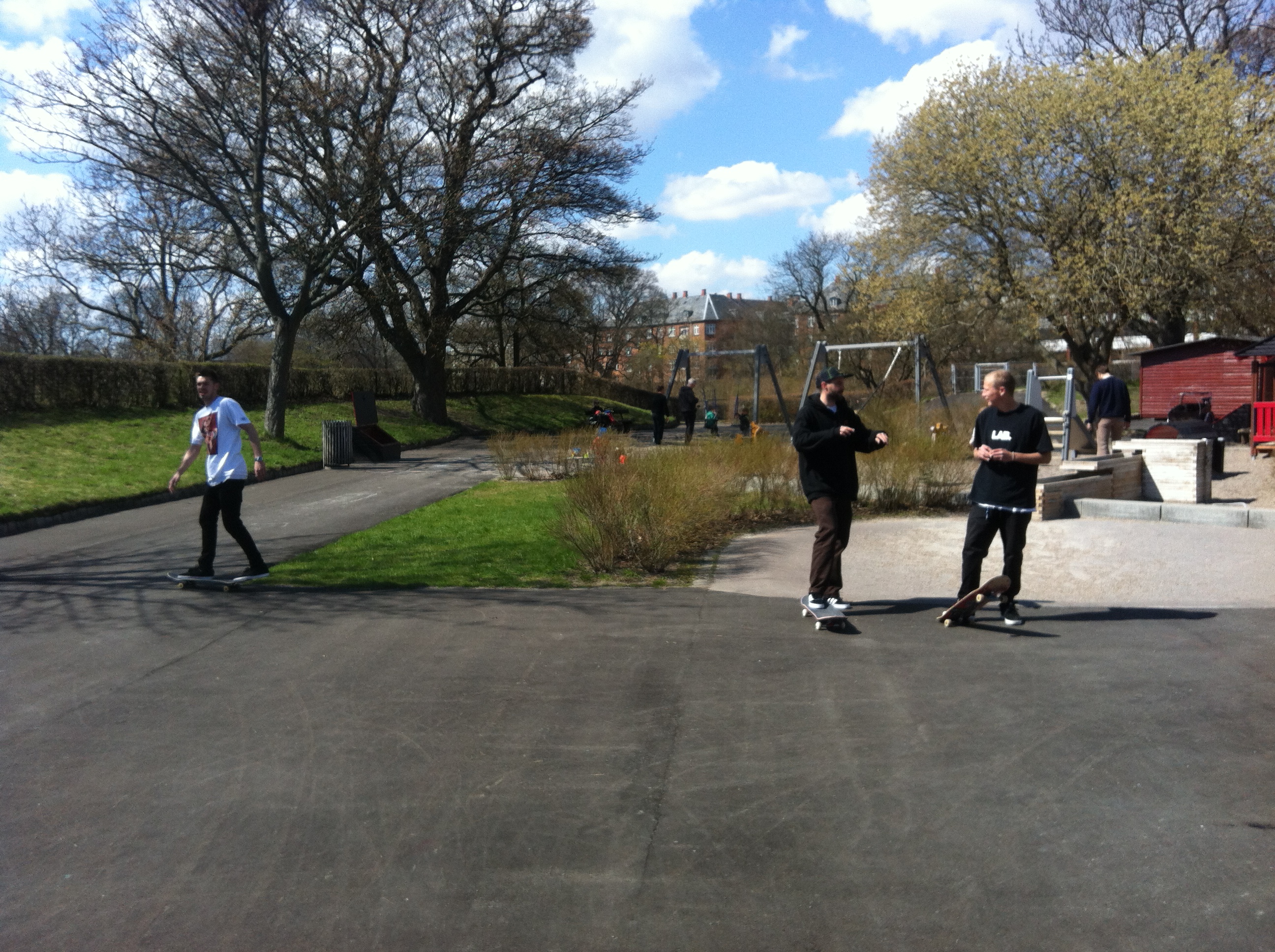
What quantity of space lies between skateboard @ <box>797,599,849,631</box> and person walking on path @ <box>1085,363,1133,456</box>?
12.0 metres

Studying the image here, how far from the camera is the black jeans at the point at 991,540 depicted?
7320mm

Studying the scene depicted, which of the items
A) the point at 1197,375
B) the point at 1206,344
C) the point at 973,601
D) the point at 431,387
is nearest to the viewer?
the point at 973,601

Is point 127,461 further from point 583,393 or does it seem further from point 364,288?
point 583,393

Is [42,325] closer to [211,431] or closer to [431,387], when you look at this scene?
[431,387]

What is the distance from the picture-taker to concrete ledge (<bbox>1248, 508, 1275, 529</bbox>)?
11336mm

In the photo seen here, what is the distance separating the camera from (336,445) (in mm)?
23203

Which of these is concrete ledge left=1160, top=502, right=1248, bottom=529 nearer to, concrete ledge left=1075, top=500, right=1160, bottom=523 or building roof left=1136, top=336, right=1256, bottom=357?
concrete ledge left=1075, top=500, right=1160, bottom=523

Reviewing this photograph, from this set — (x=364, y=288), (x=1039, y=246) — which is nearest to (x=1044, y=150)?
(x=1039, y=246)

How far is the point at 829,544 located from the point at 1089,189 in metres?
27.5

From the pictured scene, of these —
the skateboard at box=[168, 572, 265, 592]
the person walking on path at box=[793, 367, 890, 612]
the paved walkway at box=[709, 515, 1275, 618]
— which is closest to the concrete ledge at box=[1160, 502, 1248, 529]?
the paved walkway at box=[709, 515, 1275, 618]

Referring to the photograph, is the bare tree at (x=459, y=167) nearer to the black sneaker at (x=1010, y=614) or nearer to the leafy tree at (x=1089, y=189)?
the leafy tree at (x=1089, y=189)

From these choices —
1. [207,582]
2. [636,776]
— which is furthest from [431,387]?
[636,776]

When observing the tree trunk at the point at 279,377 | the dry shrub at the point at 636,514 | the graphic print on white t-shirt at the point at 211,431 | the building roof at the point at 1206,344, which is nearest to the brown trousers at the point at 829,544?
the dry shrub at the point at 636,514

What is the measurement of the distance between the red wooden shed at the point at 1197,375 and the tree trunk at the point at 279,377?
2635 centimetres
